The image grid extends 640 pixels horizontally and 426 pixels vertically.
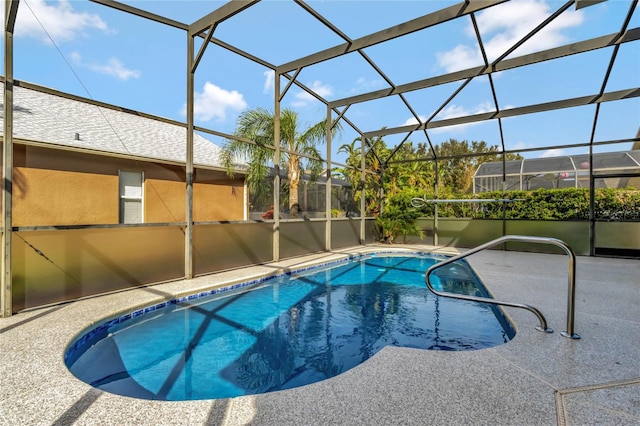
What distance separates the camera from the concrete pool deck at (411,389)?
1.85m

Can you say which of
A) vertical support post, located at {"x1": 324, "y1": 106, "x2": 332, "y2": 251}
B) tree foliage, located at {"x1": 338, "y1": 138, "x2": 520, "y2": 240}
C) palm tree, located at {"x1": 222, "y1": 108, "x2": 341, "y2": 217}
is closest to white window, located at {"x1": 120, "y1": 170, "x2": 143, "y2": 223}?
palm tree, located at {"x1": 222, "y1": 108, "x2": 341, "y2": 217}

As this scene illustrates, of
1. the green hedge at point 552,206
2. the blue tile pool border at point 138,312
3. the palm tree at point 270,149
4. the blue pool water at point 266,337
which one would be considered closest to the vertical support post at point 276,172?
the palm tree at point 270,149

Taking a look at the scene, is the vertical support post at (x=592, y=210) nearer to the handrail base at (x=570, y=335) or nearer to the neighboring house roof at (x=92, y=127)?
the handrail base at (x=570, y=335)

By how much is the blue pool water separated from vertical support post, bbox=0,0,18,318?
118 centimetres

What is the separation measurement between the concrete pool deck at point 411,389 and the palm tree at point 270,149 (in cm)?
395

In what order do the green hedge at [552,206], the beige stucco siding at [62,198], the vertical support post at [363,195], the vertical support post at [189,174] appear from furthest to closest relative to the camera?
the vertical support post at [363,195] < the green hedge at [552,206] < the vertical support post at [189,174] < the beige stucco siding at [62,198]

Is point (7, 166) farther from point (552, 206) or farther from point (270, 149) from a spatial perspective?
point (552, 206)

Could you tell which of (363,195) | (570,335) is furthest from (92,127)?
(363,195)

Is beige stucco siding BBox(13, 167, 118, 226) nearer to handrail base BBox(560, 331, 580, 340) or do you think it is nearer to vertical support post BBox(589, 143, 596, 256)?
handrail base BBox(560, 331, 580, 340)

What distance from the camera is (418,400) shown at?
201 centimetres

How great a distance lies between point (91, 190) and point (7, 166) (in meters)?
1.24

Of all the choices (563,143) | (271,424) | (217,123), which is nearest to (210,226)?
(217,123)

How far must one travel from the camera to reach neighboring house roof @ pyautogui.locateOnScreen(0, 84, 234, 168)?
4098 millimetres

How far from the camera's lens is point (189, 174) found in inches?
214
